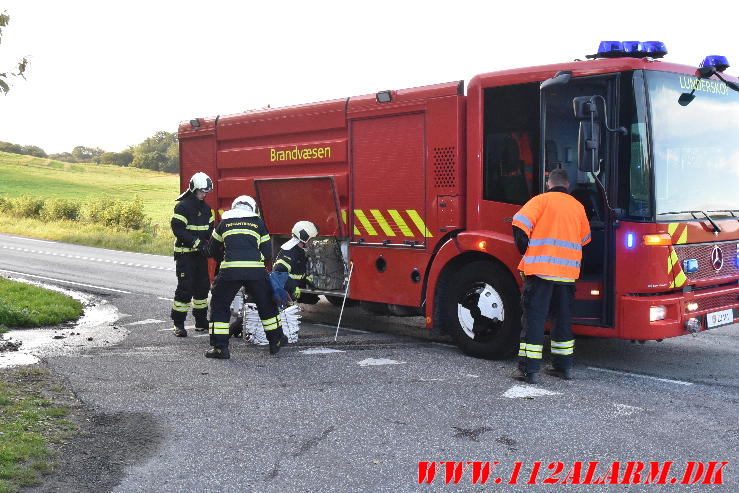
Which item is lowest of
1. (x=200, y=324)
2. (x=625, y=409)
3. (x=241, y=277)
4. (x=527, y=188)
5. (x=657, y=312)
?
(x=625, y=409)

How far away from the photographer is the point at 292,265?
822 cm

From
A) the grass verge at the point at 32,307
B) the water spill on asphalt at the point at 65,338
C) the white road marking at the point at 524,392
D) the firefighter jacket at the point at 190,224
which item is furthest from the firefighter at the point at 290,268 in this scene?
the white road marking at the point at 524,392

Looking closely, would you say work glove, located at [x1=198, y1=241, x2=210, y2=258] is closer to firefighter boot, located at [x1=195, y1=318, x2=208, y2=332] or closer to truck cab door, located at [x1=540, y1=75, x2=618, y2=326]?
firefighter boot, located at [x1=195, y1=318, x2=208, y2=332]

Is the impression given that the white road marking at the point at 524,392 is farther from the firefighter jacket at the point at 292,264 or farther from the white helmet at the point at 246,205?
the white helmet at the point at 246,205

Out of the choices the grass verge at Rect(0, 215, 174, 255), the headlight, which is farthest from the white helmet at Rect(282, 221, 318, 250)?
the grass verge at Rect(0, 215, 174, 255)

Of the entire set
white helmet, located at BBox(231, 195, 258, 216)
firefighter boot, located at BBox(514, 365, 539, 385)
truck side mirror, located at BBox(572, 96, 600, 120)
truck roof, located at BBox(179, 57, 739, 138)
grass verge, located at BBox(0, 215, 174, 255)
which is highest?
truck roof, located at BBox(179, 57, 739, 138)

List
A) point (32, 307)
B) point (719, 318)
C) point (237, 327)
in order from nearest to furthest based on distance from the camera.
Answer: point (719, 318) < point (237, 327) < point (32, 307)

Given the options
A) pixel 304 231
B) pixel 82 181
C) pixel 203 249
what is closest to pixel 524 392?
pixel 304 231

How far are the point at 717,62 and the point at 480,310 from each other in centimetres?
302

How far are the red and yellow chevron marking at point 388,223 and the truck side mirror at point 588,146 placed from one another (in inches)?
76.1

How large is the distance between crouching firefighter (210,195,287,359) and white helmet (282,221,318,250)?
67cm

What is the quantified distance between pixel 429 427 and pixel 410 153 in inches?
131

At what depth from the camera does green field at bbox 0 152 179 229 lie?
2189 inches

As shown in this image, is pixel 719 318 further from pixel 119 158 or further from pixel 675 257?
pixel 119 158
